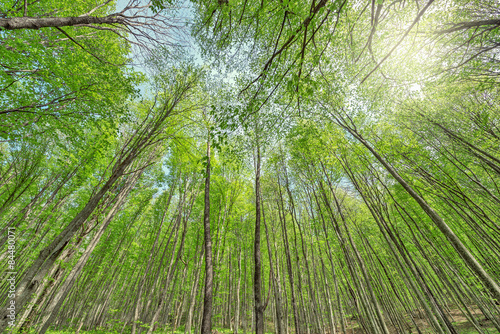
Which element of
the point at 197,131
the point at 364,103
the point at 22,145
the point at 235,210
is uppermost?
the point at 197,131

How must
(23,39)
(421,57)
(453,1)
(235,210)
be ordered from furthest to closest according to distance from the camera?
(235,210)
(421,57)
(453,1)
(23,39)

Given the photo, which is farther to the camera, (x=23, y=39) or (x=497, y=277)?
(x=497, y=277)

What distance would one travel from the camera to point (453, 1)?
5.07m

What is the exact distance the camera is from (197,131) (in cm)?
945

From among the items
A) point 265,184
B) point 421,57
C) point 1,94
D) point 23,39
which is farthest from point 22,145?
point 421,57

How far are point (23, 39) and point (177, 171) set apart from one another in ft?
27.3

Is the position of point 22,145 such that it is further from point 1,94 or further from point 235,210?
point 235,210

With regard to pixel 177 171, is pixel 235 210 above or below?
below

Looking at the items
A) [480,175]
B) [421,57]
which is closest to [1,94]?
[421,57]

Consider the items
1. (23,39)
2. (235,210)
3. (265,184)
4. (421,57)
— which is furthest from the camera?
(265,184)

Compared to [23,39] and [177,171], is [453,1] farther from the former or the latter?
[177,171]

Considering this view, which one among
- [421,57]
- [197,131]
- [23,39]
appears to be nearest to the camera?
[23,39]

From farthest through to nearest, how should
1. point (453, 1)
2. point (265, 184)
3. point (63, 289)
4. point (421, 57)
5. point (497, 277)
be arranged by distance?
point (265, 184) → point (497, 277) → point (63, 289) → point (421, 57) → point (453, 1)

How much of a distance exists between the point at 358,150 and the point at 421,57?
3.77 m
